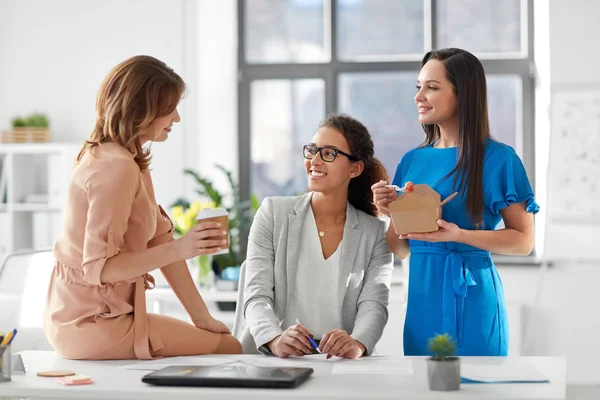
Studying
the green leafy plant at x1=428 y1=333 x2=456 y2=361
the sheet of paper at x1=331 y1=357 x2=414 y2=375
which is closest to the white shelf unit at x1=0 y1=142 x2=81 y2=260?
the sheet of paper at x1=331 y1=357 x2=414 y2=375

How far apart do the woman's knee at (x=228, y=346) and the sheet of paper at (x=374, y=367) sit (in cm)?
36

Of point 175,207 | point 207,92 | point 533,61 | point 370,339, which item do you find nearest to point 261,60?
point 207,92

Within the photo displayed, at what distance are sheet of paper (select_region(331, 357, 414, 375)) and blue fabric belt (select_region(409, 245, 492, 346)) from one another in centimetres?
35

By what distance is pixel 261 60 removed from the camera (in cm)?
541

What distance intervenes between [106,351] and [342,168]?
872 mm

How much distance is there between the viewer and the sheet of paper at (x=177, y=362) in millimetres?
1854

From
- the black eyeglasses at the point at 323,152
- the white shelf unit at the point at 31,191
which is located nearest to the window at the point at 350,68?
the white shelf unit at the point at 31,191

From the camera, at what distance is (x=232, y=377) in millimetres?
1646

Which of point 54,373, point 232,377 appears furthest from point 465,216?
point 54,373

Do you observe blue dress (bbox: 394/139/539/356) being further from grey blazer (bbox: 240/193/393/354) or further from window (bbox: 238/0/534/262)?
window (bbox: 238/0/534/262)

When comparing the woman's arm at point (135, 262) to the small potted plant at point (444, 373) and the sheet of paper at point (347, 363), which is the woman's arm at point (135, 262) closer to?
the sheet of paper at point (347, 363)

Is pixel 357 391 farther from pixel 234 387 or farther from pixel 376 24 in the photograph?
pixel 376 24

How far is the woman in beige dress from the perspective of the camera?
1882 millimetres

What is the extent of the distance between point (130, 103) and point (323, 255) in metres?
0.73
